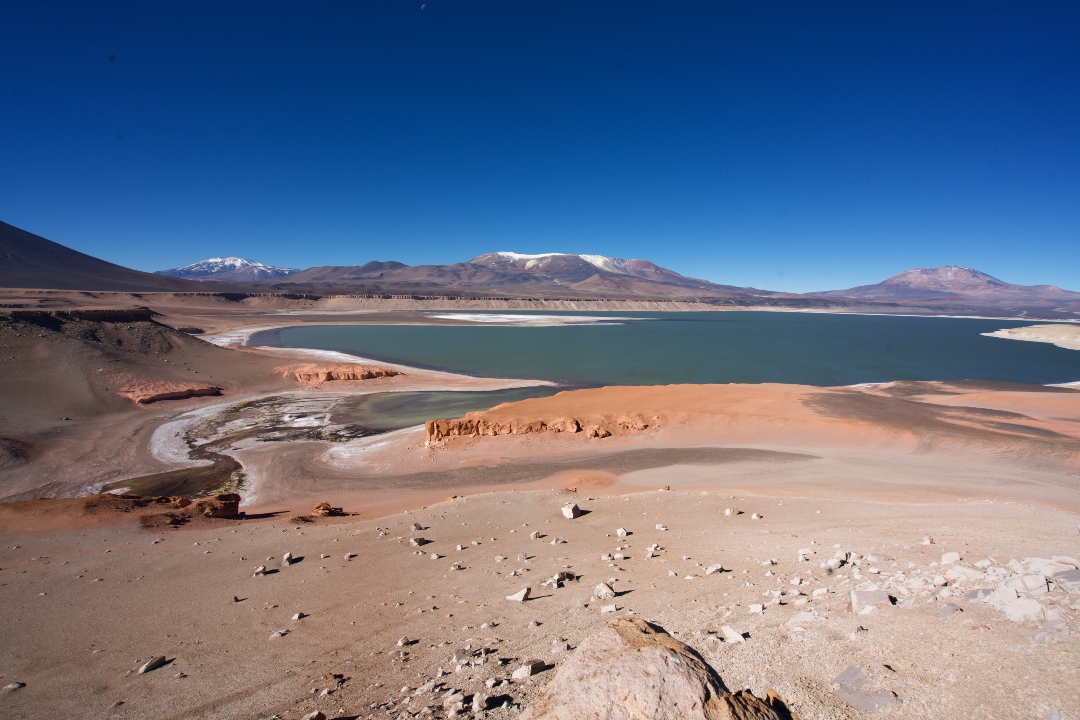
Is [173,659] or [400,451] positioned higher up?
[173,659]

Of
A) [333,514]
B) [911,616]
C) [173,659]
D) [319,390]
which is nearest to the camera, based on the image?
[911,616]

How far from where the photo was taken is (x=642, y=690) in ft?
9.45

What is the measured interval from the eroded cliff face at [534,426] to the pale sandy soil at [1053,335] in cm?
8012

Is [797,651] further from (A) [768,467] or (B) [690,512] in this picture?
(A) [768,467]

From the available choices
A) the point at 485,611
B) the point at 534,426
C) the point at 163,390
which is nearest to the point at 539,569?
the point at 485,611

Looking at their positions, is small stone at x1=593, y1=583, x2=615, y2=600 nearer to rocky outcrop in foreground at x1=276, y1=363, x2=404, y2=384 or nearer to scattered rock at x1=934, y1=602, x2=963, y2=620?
scattered rock at x1=934, y1=602, x2=963, y2=620

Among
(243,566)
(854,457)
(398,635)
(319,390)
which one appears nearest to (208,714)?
(398,635)

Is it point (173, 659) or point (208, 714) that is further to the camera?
point (173, 659)

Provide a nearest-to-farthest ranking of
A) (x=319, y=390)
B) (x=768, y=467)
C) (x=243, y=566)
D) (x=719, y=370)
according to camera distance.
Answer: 1. (x=243, y=566)
2. (x=768, y=467)
3. (x=319, y=390)
4. (x=719, y=370)

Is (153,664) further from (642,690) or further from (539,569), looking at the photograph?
(642,690)

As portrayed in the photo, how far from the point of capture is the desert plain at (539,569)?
3.71 metres

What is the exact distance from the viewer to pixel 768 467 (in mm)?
13891

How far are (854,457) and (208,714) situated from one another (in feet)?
52.3

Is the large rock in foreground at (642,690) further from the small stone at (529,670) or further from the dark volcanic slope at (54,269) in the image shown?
the dark volcanic slope at (54,269)
